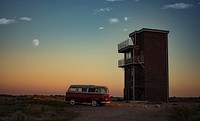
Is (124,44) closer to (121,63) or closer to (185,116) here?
(121,63)

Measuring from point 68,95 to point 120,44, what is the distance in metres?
23.8

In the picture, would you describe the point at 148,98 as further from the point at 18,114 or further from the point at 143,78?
the point at 18,114

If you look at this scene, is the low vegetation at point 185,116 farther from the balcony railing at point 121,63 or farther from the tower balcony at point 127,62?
the balcony railing at point 121,63

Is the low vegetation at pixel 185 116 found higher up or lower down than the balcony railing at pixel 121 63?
lower down

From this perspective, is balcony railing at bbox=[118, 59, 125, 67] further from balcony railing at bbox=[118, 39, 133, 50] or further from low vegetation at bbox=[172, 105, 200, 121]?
low vegetation at bbox=[172, 105, 200, 121]

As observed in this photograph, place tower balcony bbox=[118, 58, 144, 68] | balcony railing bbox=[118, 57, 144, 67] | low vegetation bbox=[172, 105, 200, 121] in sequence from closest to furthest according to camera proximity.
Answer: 1. low vegetation bbox=[172, 105, 200, 121]
2. balcony railing bbox=[118, 57, 144, 67]
3. tower balcony bbox=[118, 58, 144, 68]

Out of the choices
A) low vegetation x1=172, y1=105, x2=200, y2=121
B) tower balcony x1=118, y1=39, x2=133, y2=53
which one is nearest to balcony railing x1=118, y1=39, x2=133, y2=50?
tower balcony x1=118, y1=39, x2=133, y2=53

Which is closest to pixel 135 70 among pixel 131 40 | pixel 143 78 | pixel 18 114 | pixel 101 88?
pixel 143 78

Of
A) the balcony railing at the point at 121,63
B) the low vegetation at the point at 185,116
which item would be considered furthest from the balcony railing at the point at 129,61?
the low vegetation at the point at 185,116

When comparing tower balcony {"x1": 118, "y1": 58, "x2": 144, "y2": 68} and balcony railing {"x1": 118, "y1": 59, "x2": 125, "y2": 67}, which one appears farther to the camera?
balcony railing {"x1": 118, "y1": 59, "x2": 125, "y2": 67}

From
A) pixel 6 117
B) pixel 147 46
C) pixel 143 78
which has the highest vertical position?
pixel 147 46

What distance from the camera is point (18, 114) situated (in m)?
22.9

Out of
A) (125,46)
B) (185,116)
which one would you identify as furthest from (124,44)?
(185,116)

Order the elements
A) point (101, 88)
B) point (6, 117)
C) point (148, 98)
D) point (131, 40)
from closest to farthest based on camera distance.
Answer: point (6, 117), point (101, 88), point (148, 98), point (131, 40)
